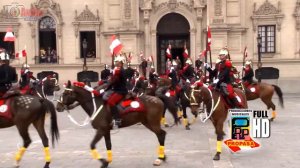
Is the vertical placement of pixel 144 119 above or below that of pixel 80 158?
above

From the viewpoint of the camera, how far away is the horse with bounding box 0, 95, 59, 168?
1031cm

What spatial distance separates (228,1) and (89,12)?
1149cm

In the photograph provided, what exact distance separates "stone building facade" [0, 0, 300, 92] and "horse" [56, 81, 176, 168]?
22.1 meters

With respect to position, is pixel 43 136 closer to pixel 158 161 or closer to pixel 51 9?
pixel 158 161

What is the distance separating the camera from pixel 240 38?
33250 mm

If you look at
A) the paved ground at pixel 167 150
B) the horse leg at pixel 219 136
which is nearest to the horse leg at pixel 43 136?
the paved ground at pixel 167 150

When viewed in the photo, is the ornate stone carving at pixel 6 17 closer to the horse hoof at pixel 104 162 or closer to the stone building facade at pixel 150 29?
the stone building facade at pixel 150 29

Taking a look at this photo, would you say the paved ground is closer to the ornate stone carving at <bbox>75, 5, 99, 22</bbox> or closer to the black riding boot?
the black riding boot

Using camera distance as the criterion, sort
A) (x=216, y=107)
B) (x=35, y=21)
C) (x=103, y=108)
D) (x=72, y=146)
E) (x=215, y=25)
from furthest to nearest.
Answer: (x=35, y=21) < (x=215, y=25) < (x=72, y=146) < (x=216, y=107) < (x=103, y=108)

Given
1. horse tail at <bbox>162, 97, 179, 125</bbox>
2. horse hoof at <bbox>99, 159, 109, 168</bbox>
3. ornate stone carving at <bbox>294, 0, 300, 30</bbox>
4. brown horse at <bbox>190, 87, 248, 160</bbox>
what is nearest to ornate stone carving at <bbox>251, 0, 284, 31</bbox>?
ornate stone carving at <bbox>294, 0, 300, 30</bbox>

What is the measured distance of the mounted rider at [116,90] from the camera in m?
10.5

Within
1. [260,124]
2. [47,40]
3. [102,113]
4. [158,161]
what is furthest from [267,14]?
[102,113]

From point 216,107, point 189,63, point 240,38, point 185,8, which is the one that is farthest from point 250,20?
point 216,107

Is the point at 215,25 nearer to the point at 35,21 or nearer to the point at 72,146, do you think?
the point at 35,21
